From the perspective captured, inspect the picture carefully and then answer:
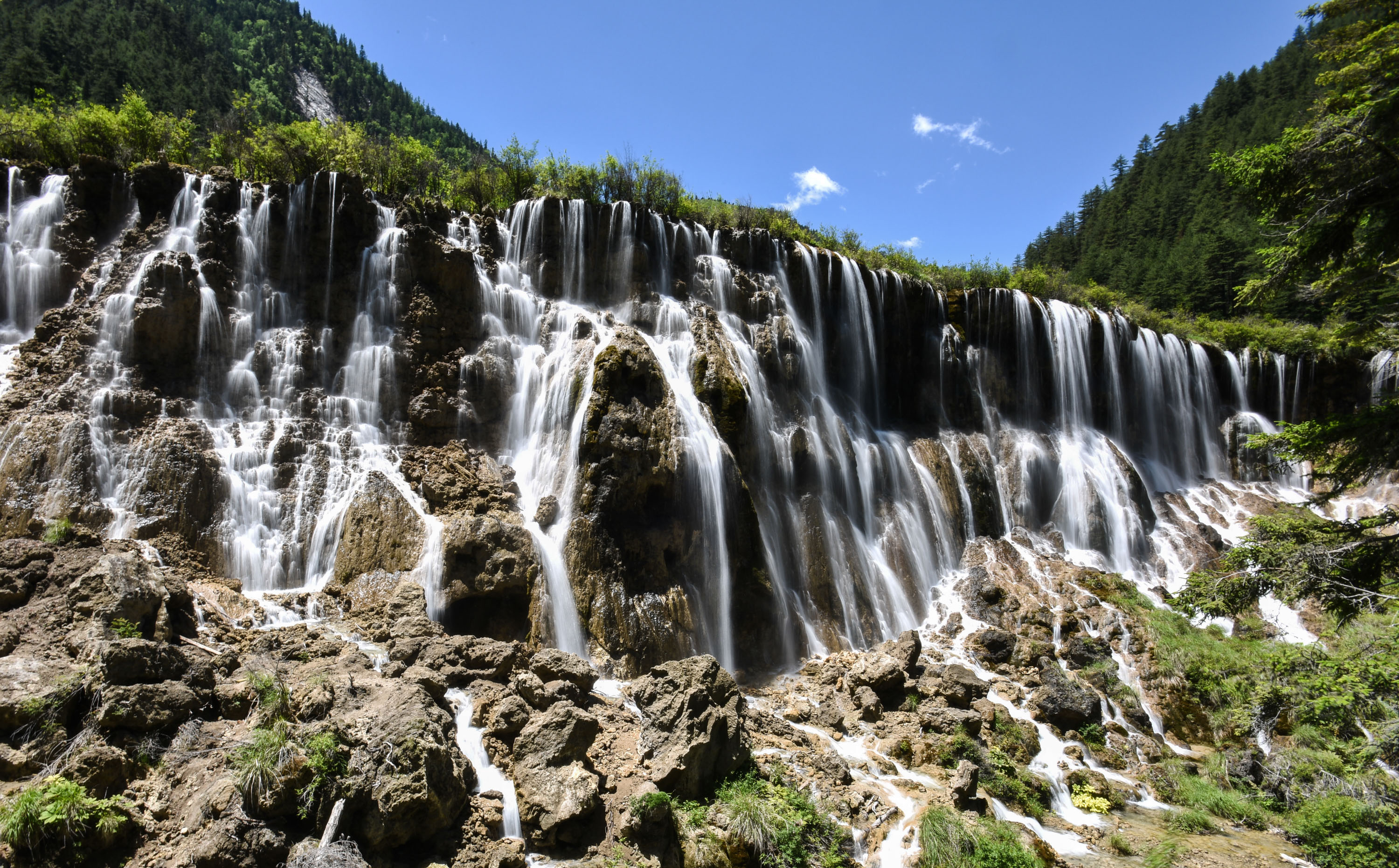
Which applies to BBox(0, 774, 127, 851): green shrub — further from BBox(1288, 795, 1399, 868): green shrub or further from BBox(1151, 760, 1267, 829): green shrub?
BBox(1151, 760, 1267, 829): green shrub

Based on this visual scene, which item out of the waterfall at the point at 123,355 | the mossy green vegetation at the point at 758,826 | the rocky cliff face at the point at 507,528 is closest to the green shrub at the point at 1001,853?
Result: the rocky cliff face at the point at 507,528

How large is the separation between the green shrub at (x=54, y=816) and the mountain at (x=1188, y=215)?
151 ft

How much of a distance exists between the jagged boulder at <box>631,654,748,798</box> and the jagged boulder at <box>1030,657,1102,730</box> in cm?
784

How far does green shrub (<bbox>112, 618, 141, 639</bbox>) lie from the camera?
736 centimetres

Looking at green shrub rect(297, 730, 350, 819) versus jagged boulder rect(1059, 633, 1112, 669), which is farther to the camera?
jagged boulder rect(1059, 633, 1112, 669)

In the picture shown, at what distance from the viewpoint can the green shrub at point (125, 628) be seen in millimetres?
7363

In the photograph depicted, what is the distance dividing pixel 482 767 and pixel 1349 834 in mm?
12153

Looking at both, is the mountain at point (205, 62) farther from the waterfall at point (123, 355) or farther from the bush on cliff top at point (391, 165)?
the waterfall at point (123, 355)

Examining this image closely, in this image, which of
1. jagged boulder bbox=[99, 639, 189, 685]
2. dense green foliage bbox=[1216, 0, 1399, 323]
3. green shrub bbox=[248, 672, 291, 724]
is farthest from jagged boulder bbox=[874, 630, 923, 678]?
jagged boulder bbox=[99, 639, 189, 685]

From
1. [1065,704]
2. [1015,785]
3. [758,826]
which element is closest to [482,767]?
[758,826]

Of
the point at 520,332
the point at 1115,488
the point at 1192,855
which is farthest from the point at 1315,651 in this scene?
the point at 520,332

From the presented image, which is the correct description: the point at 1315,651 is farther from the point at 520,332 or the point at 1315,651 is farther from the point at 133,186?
the point at 133,186

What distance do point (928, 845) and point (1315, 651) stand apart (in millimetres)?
7203

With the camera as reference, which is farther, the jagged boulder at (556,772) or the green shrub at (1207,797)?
the green shrub at (1207,797)
